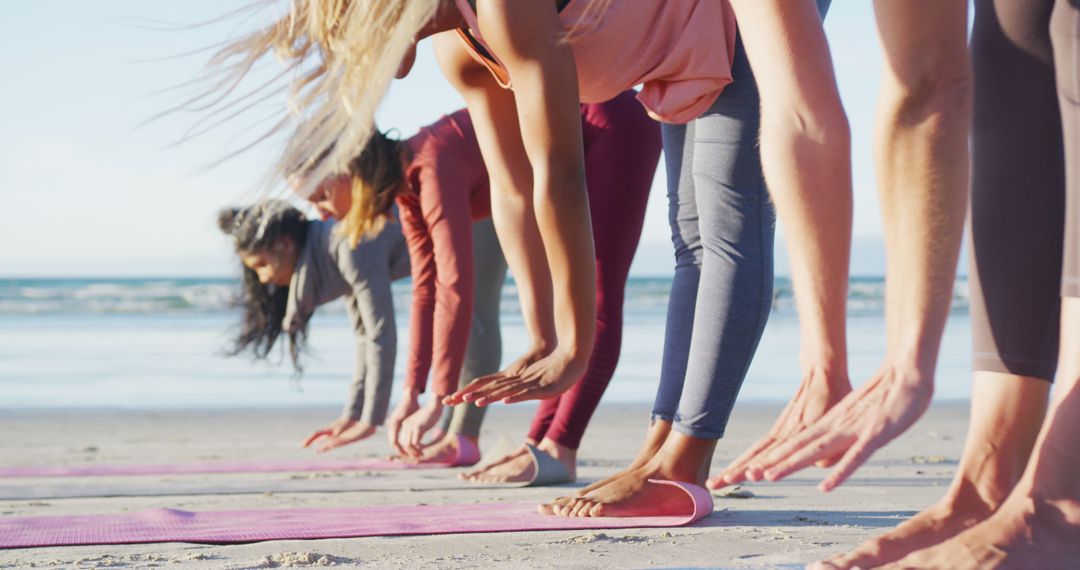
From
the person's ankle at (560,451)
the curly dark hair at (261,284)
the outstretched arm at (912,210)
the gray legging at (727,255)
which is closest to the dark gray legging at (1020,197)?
the outstretched arm at (912,210)

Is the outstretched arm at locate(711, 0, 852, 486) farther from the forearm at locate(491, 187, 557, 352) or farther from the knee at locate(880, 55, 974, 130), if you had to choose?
the forearm at locate(491, 187, 557, 352)

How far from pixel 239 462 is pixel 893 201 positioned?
3.37 metres

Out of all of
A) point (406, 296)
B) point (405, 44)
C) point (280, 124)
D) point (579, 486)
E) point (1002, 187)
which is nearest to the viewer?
point (1002, 187)

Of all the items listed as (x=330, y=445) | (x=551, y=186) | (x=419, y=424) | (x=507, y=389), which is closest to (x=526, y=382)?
(x=507, y=389)

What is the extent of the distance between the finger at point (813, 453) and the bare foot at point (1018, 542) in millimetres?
220

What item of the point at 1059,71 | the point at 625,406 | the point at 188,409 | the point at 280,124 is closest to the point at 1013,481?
the point at 1059,71

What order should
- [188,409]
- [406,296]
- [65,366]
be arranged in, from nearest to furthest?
[188,409] < [65,366] < [406,296]

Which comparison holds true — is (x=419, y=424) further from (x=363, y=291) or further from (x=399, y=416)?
(x=363, y=291)

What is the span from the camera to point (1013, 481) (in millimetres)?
1716

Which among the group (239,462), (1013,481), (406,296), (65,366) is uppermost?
(1013,481)

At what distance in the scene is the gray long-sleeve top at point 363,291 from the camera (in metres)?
5.08

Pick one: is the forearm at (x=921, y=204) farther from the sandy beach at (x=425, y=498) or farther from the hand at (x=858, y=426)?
the sandy beach at (x=425, y=498)

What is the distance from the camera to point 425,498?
3.13 meters

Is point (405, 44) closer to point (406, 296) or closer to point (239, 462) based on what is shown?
point (239, 462)
